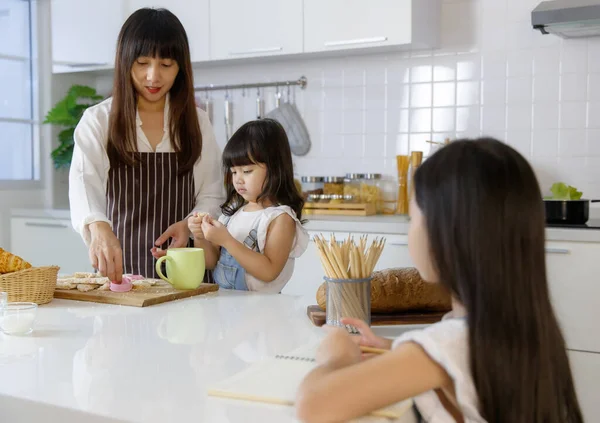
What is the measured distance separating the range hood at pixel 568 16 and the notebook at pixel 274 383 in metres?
2.06

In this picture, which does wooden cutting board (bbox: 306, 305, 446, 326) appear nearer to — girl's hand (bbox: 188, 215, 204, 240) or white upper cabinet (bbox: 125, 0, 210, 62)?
girl's hand (bbox: 188, 215, 204, 240)

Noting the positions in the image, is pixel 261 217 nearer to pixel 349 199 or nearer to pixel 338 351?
pixel 338 351

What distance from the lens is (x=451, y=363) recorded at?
825 mm

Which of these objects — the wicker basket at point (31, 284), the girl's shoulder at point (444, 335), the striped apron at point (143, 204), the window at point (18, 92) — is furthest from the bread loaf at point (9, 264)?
the window at point (18, 92)

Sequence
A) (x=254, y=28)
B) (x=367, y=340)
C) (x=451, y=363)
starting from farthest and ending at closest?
(x=254, y=28)
(x=367, y=340)
(x=451, y=363)

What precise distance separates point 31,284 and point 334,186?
1977 mm

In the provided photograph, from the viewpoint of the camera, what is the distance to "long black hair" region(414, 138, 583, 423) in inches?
32.9

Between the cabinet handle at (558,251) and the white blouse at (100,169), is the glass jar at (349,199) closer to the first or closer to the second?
the cabinet handle at (558,251)

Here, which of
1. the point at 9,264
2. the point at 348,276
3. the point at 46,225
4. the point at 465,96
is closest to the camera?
the point at 348,276

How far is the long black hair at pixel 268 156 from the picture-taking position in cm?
189

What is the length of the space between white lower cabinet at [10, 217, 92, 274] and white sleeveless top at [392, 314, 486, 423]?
3.04m

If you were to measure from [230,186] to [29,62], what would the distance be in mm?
2519

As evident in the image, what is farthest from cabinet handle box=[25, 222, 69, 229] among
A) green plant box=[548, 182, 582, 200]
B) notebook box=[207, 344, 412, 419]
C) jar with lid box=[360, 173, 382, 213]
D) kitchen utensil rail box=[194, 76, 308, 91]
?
notebook box=[207, 344, 412, 419]

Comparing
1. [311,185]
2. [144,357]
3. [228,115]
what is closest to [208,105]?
[228,115]
